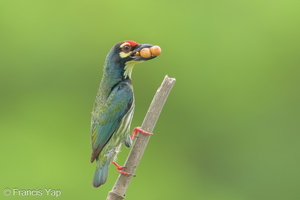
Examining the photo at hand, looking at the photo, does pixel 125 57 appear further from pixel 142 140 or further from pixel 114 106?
pixel 142 140

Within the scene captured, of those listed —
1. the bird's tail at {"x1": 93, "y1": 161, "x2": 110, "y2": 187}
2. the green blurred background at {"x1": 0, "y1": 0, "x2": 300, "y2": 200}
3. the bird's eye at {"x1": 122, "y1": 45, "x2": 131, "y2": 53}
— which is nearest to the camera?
the bird's tail at {"x1": 93, "y1": 161, "x2": 110, "y2": 187}

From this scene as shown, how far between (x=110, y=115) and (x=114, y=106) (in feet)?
0.20

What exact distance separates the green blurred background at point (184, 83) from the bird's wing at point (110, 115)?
3.76m

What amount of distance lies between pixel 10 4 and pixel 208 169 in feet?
10.4

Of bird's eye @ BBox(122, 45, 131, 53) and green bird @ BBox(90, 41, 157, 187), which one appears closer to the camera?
green bird @ BBox(90, 41, 157, 187)

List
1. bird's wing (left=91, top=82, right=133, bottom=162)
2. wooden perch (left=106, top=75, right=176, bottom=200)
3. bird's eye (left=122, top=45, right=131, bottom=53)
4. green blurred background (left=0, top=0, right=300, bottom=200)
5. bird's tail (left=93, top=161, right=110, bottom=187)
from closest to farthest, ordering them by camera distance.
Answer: wooden perch (left=106, top=75, right=176, bottom=200)
bird's tail (left=93, top=161, right=110, bottom=187)
bird's wing (left=91, top=82, right=133, bottom=162)
bird's eye (left=122, top=45, right=131, bottom=53)
green blurred background (left=0, top=0, right=300, bottom=200)

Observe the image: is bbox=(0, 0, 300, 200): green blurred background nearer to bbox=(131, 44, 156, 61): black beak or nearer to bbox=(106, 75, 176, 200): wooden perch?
bbox=(131, 44, 156, 61): black beak

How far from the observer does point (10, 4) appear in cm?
1072

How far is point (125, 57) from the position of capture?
5285 mm

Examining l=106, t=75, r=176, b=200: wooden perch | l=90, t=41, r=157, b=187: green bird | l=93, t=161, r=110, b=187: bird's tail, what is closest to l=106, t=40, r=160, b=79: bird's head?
l=90, t=41, r=157, b=187: green bird

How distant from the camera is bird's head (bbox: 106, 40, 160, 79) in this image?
5.18 meters

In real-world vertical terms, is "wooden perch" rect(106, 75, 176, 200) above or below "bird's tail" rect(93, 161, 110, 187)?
above

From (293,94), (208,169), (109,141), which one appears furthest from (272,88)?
(109,141)

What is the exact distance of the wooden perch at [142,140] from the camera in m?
4.67
